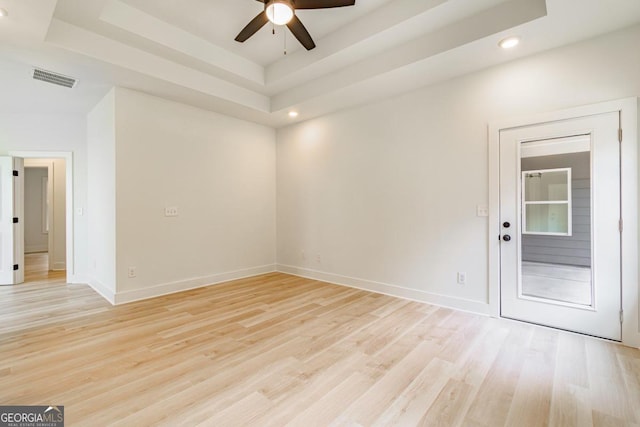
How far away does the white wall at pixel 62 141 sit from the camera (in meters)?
4.81

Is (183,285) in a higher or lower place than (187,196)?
lower

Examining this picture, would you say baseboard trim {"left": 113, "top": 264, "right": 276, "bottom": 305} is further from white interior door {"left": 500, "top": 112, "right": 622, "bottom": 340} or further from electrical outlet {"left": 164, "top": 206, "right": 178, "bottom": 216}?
white interior door {"left": 500, "top": 112, "right": 622, "bottom": 340}

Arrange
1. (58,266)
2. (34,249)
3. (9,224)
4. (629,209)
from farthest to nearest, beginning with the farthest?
(34,249)
(58,266)
(9,224)
(629,209)

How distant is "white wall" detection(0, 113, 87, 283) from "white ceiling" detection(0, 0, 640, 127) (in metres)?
0.45

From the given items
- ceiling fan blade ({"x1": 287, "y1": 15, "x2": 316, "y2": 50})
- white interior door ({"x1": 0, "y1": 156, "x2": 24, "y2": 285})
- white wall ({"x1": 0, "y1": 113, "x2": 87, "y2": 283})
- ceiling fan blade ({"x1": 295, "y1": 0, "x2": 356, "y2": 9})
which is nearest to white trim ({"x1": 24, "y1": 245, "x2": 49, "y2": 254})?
white interior door ({"x1": 0, "y1": 156, "x2": 24, "y2": 285})

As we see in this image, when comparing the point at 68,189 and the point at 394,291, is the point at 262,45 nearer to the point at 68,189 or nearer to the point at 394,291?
the point at 394,291

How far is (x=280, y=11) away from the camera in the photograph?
2.44 m

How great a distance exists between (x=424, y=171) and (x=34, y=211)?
1089cm

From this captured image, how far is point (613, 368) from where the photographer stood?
2.20 meters

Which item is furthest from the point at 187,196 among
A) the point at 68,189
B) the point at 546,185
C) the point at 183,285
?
the point at 546,185

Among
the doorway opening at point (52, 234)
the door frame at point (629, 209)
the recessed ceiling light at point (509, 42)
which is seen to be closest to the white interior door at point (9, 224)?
the doorway opening at point (52, 234)

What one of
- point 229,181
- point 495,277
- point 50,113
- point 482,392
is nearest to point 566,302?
point 495,277

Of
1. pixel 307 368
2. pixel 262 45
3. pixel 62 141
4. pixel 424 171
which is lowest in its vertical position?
pixel 307 368

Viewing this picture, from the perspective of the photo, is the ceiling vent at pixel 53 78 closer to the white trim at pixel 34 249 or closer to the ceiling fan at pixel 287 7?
the ceiling fan at pixel 287 7
